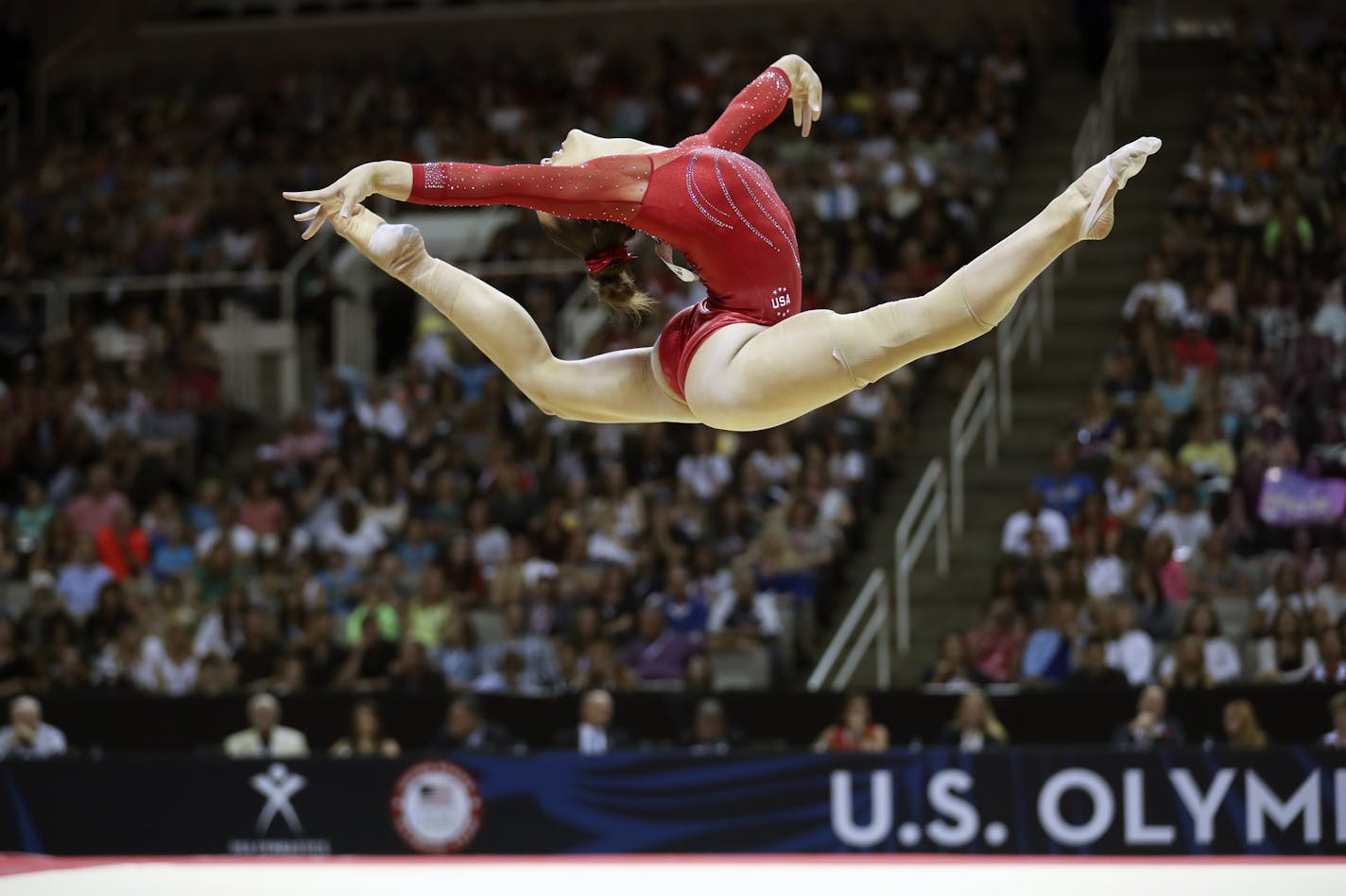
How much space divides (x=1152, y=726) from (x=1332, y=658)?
3.04 feet

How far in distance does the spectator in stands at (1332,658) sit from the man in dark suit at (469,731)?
3696mm

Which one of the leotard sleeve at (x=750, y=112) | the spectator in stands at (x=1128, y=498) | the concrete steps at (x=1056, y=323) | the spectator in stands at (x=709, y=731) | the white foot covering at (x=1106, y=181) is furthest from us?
the concrete steps at (x=1056, y=323)

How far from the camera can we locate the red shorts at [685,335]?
14.1 feet

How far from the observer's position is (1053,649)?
8969 mm

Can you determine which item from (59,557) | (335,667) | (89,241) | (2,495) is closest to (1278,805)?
(335,667)

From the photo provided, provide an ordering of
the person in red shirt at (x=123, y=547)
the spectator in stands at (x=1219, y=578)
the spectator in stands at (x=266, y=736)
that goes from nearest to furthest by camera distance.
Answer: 1. the spectator in stands at (x=266, y=736)
2. the spectator in stands at (x=1219, y=578)
3. the person in red shirt at (x=123, y=547)

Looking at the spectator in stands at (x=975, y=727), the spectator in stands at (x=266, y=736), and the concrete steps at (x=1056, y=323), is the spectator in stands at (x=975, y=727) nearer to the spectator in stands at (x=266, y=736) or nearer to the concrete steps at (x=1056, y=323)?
the concrete steps at (x=1056, y=323)

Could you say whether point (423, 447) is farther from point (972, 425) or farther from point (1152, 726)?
point (1152, 726)

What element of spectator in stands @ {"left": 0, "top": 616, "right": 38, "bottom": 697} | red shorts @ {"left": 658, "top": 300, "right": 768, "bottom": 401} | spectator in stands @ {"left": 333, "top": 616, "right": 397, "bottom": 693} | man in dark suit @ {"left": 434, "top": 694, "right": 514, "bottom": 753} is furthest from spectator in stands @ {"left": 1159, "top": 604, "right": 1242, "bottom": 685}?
spectator in stands @ {"left": 0, "top": 616, "right": 38, "bottom": 697}

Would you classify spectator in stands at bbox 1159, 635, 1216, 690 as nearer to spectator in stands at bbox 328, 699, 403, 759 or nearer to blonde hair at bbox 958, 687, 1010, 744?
blonde hair at bbox 958, 687, 1010, 744

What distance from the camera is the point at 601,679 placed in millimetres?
9219

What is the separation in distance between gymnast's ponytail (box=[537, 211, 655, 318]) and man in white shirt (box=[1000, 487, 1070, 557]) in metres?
5.59

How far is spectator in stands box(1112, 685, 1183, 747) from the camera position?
26.8 ft

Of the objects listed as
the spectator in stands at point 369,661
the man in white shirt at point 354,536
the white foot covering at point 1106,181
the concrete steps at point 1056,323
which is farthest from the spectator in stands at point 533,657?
the white foot covering at point 1106,181
